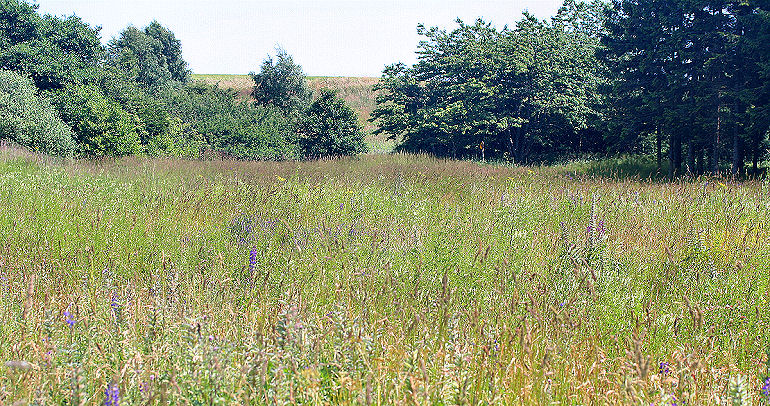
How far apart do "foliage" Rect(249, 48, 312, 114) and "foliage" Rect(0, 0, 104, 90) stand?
13.5 metres

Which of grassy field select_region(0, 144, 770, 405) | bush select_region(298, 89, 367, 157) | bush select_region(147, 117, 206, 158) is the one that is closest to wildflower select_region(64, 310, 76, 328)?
grassy field select_region(0, 144, 770, 405)

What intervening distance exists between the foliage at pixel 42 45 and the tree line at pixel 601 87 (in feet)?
49.6

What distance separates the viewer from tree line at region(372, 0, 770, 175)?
14.5 meters

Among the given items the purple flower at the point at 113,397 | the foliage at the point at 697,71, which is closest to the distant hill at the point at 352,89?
the foliage at the point at 697,71

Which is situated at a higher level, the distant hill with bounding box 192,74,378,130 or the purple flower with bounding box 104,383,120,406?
the distant hill with bounding box 192,74,378,130

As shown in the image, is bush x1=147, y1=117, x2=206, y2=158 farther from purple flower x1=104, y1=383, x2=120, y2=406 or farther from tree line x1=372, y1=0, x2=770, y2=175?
purple flower x1=104, y1=383, x2=120, y2=406

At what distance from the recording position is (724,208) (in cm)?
600

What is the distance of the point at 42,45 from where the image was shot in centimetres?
2497

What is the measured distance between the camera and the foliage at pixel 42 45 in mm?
24297

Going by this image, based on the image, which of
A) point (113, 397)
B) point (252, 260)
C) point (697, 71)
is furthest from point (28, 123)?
point (697, 71)

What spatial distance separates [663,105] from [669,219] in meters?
12.1

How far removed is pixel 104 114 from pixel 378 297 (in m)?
20.4

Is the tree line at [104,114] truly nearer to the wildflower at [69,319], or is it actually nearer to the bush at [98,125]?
the bush at [98,125]

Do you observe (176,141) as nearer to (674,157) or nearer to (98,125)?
(98,125)
